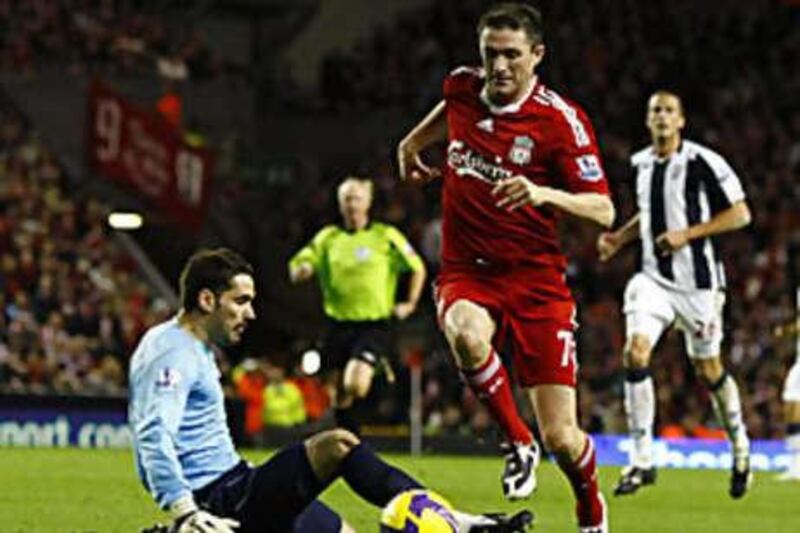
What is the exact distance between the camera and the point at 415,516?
7852 mm

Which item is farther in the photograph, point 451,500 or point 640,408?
point 640,408

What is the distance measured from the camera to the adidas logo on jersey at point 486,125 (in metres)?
9.76

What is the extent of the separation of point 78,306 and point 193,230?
5658 mm

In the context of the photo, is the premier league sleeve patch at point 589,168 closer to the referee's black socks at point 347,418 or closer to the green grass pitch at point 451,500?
the green grass pitch at point 451,500

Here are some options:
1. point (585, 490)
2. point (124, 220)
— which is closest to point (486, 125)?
point (585, 490)

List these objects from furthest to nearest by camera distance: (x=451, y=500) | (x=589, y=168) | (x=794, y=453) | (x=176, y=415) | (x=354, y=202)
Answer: (x=794, y=453), (x=354, y=202), (x=451, y=500), (x=589, y=168), (x=176, y=415)

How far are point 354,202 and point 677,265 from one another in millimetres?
3748

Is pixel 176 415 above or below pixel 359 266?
below

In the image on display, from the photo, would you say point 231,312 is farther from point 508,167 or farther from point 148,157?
point 148,157

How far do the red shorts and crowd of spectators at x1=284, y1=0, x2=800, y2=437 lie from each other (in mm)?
14997

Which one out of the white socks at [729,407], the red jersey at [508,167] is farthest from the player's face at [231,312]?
the white socks at [729,407]

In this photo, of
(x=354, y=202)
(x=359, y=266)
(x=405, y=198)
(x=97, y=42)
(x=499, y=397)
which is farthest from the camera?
(x=97, y=42)

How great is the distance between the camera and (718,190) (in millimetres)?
14336

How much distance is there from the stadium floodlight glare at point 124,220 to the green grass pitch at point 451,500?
35.8ft
